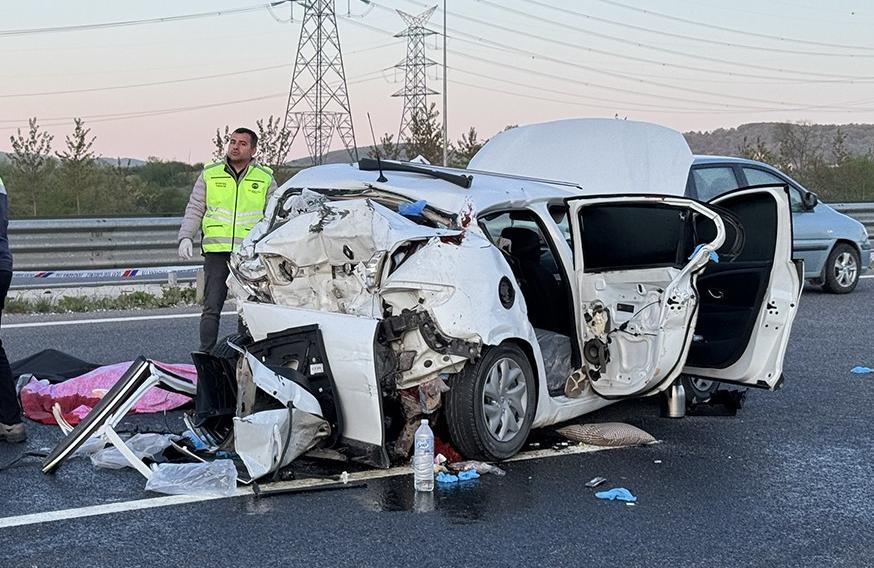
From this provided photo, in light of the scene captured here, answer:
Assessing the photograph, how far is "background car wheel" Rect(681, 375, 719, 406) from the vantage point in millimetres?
7047

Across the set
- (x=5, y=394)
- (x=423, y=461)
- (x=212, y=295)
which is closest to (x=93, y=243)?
(x=212, y=295)

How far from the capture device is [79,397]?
698 centimetres

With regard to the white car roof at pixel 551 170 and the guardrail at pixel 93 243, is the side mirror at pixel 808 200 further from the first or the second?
the guardrail at pixel 93 243

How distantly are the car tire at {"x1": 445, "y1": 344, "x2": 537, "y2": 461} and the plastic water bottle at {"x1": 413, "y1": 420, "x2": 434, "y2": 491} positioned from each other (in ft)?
0.99

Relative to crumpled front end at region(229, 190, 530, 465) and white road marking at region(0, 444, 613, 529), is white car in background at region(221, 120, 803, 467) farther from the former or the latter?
white road marking at region(0, 444, 613, 529)

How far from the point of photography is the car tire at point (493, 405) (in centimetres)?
559

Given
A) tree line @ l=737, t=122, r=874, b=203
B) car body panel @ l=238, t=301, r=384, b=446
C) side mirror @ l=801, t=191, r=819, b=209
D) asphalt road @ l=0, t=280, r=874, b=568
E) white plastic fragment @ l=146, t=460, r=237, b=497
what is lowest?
asphalt road @ l=0, t=280, r=874, b=568

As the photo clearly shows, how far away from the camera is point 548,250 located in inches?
262

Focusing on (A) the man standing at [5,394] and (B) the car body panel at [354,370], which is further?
(A) the man standing at [5,394]

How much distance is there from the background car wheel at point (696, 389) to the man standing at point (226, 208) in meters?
3.36

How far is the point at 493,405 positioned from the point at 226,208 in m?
3.18

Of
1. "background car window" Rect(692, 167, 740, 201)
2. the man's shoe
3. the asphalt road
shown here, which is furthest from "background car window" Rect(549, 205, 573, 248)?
"background car window" Rect(692, 167, 740, 201)

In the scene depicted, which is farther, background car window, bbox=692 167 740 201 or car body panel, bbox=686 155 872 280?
car body panel, bbox=686 155 872 280

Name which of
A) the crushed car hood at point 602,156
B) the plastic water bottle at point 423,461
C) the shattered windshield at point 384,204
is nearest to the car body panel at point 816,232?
the crushed car hood at point 602,156
